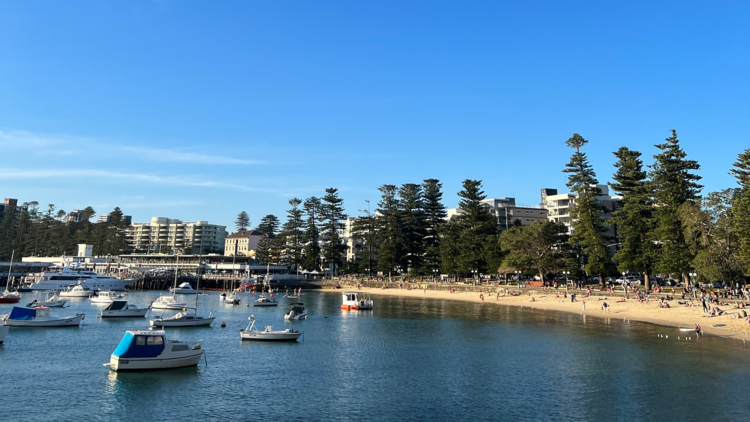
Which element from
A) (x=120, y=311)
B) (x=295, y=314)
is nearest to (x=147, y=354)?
(x=295, y=314)

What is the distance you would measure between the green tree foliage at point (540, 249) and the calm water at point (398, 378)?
35848mm

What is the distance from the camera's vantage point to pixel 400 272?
132m

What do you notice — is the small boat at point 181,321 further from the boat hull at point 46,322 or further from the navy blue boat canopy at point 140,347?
the navy blue boat canopy at point 140,347

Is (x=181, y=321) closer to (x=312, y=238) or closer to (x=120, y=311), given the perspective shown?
(x=120, y=311)

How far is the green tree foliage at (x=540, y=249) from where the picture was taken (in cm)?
8581

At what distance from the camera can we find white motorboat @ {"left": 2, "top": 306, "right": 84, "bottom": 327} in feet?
165

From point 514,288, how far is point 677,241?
29.4m

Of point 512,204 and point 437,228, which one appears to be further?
point 512,204

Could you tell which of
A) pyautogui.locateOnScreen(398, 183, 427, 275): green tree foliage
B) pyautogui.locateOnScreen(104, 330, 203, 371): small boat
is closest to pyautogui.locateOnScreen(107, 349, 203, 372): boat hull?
pyautogui.locateOnScreen(104, 330, 203, 371): small boat

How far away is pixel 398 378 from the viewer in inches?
1217

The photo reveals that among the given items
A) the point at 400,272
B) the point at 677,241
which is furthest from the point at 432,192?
the point at 677,241

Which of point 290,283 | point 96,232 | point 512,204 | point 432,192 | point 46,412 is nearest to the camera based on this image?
point 46,412

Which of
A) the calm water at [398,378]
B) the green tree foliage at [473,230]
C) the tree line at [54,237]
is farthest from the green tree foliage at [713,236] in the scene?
the tree line at [54,237]

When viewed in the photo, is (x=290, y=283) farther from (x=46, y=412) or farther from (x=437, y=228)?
(x=46, y=412)
